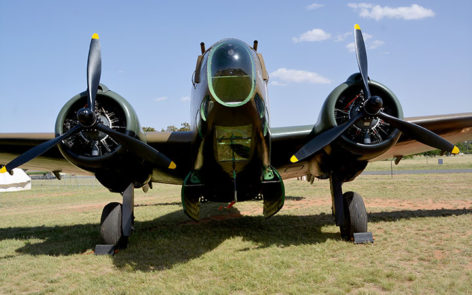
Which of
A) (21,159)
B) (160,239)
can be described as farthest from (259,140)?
(21,159)

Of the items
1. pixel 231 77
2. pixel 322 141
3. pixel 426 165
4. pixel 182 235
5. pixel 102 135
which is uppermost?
pixel 231 77

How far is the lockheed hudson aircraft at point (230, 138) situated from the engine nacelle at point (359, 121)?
0.02m

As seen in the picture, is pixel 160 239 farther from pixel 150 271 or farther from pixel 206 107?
pixel 206 107

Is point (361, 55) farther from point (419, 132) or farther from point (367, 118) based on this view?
point (419, 132)

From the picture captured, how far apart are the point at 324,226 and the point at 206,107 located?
19.1ft

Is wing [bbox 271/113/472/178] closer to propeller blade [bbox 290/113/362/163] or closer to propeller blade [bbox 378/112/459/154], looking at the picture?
propeller blade [bbox 378/112/459/154]

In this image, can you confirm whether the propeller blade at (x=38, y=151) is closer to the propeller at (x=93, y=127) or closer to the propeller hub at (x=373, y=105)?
the propeller at (x=93, y=127)

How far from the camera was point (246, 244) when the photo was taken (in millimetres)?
8227

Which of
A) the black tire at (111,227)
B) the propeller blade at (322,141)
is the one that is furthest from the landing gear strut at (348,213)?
the black tire at (111,227)

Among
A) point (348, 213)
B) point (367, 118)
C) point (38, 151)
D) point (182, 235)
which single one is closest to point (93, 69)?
point (38, 151)

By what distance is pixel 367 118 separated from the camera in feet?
24.1

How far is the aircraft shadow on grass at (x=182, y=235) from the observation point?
761 centimetres

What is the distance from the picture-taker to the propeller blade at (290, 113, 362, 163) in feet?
23.9

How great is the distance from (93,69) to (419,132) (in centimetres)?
775
